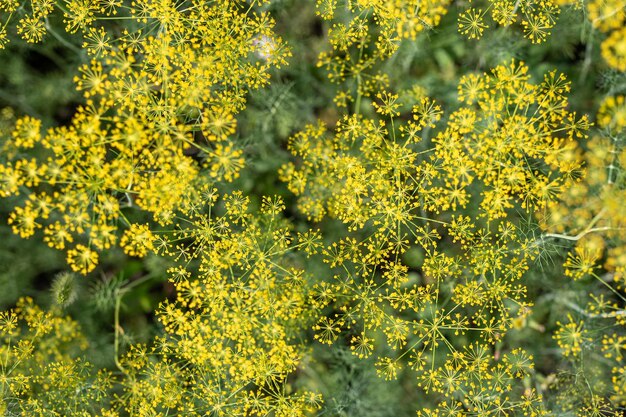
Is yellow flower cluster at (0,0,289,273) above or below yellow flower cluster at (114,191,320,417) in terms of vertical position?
above

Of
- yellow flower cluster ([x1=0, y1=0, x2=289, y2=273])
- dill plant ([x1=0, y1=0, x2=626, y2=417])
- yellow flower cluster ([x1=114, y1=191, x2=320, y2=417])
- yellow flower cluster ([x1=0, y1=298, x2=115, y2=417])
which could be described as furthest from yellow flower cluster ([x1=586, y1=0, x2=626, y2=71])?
yellow flower cluster ([x1=0, y1=298, x2=115, y2=417])

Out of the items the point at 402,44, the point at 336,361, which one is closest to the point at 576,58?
the point at 402,44

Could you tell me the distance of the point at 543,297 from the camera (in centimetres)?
567

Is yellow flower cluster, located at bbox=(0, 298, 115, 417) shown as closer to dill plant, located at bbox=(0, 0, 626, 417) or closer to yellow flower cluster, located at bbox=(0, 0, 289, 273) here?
dill plant, located at bbox=(0, 0, 626, 417)

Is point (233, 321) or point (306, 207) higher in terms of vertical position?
point (306, 207)

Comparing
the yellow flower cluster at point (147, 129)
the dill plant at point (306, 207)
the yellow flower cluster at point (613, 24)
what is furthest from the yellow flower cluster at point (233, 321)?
the yellow flower cluster at point (613, 24)

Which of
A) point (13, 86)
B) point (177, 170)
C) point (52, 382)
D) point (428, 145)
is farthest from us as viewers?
point (13, 86)

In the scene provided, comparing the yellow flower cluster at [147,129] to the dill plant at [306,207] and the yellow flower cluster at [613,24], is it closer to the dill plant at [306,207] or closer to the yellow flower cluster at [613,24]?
the dill plant at [306,207]

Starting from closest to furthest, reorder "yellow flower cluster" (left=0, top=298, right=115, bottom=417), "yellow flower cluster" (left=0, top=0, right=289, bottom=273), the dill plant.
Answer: "yellow flower cluster" (left=0, top=0, right=289, bottom=273) → the dill plant → "yellow flower cluster" (left=0, top=298, right=115, bottom=417)

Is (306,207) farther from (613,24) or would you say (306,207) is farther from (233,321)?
(613,24)

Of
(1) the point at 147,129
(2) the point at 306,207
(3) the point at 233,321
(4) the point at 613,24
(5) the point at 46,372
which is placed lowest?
(5) the point at 46,372

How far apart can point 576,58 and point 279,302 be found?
15.2ft

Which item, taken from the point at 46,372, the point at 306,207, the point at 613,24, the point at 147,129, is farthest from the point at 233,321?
the point at 613,24

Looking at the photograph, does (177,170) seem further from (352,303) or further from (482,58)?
(482,58)
